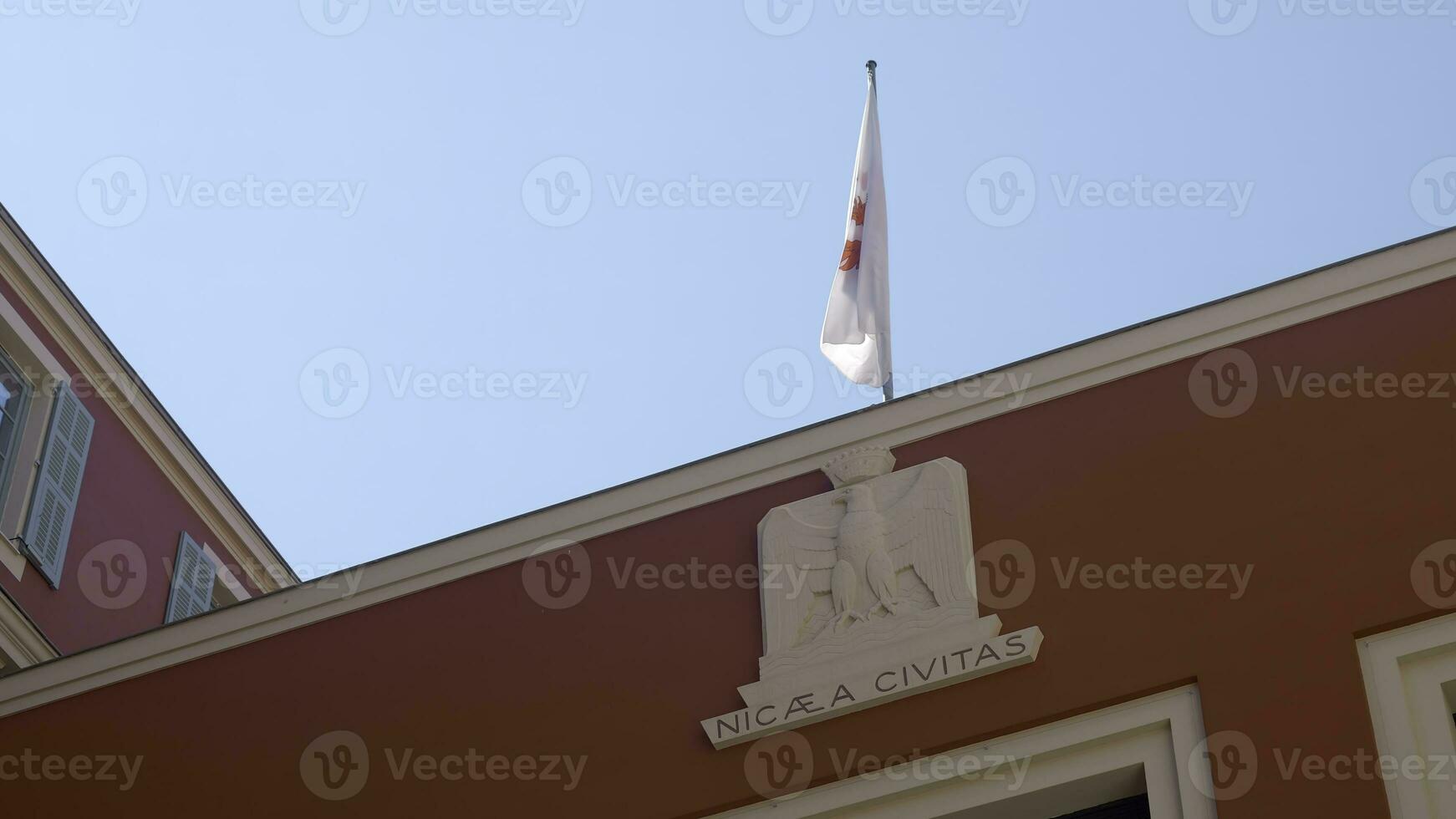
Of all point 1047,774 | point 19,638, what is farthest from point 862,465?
point 19,638

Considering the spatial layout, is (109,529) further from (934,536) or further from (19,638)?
(934,536)

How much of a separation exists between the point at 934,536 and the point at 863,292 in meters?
3.24

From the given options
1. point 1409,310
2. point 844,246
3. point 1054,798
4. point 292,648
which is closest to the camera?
point 1054,798

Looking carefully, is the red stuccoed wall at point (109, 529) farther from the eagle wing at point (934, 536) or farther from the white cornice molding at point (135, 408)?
the eagle wing at point (934, 536)

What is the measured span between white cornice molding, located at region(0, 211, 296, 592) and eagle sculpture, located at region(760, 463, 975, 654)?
23.9ft

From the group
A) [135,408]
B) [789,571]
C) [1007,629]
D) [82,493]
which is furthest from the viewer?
[135,408]

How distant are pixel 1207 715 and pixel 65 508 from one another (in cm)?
944

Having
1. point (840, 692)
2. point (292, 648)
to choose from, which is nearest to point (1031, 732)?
point (840, 692)

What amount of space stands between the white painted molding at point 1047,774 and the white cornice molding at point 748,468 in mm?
1774

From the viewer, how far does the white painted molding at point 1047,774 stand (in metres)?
8.86

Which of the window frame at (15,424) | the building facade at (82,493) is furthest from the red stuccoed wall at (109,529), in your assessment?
the window frame at (15,424)

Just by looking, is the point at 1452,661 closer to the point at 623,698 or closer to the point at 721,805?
the point at 721,805

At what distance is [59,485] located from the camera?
49.8 ft

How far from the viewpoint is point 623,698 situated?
33.7ft
